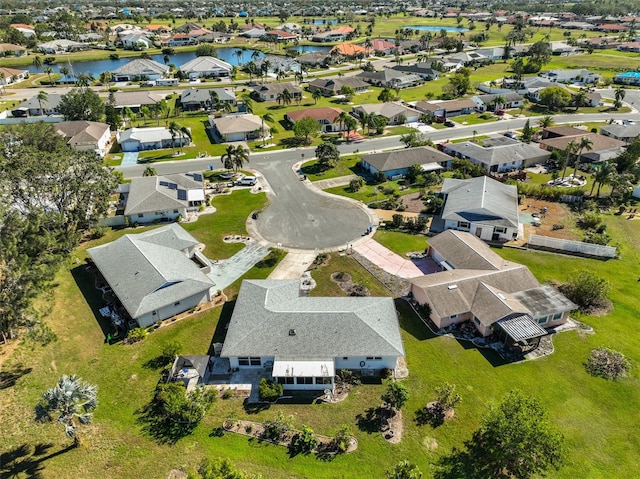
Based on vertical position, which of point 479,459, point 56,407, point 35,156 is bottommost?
point 479,459

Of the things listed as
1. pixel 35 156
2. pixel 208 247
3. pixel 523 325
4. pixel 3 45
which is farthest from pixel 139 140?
pixel 3 45

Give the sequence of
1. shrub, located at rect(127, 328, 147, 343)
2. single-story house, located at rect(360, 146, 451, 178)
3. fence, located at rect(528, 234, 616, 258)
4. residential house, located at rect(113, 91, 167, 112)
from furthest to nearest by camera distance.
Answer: residential house, located at rect(113, 91, 167, 112) → single-story house, located at rect(360, 146, 451, 178) → fence, located at rect(528, 234, 616, 258) → shrub, located at rect(127, 328, 147, 343)

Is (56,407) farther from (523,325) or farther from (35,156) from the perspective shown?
(523,325)

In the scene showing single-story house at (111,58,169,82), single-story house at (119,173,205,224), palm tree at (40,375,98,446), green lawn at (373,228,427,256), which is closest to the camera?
palm tree at (40,375,98,446)

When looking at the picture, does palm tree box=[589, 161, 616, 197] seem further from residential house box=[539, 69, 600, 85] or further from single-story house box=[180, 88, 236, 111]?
residential house box=[539, 69, 600, 85]

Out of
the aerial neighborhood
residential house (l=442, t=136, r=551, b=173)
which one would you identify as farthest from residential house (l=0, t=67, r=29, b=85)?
residential house (l=442, t=136, r=551, b=173)

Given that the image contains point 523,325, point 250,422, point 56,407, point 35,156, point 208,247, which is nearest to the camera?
point 56,407

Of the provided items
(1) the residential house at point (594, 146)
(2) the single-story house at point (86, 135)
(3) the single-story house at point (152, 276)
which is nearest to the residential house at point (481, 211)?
(1) the residential house at point (594, 146)
